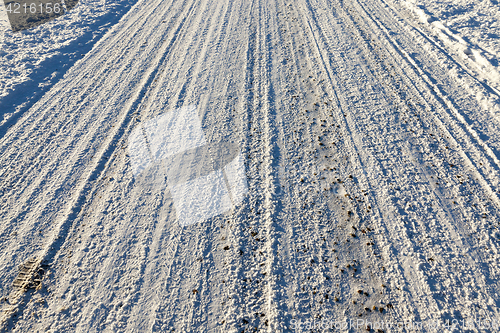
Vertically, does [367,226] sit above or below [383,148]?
below

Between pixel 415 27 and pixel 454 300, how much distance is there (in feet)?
25.2

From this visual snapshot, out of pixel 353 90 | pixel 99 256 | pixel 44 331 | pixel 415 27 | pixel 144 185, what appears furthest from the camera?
pixel 415 27

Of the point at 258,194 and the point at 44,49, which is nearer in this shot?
the point at 258,194

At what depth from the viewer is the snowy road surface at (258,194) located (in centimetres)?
309

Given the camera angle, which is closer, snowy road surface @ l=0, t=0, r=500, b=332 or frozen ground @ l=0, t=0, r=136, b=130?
snowy road surface @ l=0, t=0, r=500, b=332

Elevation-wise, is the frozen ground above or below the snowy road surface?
above

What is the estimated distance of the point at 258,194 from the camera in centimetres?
414

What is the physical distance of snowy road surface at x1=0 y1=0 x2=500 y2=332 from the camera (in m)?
3.09

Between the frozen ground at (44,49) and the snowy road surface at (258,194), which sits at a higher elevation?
the frozen ground at (44,49)

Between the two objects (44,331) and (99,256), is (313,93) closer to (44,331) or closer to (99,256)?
(99,256)

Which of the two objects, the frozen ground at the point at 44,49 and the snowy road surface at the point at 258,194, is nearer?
the snowy road surface at the point at 258,194

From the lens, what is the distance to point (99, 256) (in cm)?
356

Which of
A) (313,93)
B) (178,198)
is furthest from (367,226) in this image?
(313,93)

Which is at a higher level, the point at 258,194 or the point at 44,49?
the point at 44,49
